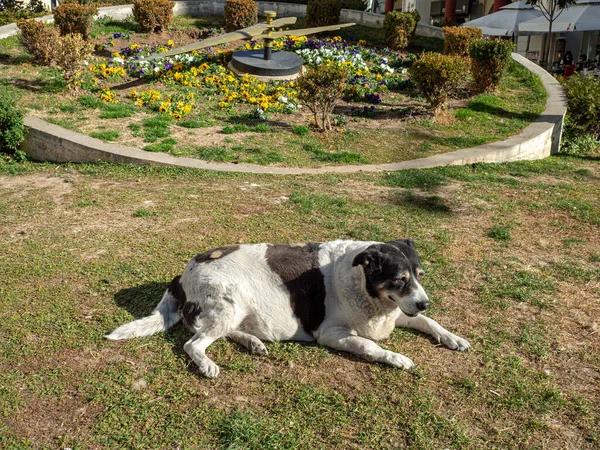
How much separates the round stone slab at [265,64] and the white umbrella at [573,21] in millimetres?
9025

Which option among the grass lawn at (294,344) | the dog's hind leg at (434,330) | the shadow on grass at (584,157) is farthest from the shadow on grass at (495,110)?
the dog's hind leg at (434,330)

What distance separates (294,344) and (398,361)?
0.85m

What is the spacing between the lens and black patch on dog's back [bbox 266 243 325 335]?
197 inches

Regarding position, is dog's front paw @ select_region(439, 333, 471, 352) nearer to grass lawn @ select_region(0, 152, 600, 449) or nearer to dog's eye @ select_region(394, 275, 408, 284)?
grass lawn @ select_region(0, 152, 600, 449)

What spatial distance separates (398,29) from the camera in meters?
18.4

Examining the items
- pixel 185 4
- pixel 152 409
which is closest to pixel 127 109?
pixel 152 409

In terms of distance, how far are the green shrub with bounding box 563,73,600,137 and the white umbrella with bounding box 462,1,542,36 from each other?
6778mm

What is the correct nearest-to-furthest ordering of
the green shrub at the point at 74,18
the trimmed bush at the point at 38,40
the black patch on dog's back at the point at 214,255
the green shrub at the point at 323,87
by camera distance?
the black patch on dog's back at the point at 214,255 → the green shrub at the point at 323,87 → the trimmed bush at the point at 38,40 → the green shrub at the point at 74,18

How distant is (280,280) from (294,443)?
142cm

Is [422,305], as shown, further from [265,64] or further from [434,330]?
[265,64]

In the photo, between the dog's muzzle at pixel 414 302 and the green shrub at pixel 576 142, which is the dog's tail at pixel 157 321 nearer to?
the dog's muzzle at pixel 414 302

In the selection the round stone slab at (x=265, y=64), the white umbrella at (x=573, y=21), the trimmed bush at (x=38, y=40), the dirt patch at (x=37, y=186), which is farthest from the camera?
the white umbrella at (x=573, y=21)

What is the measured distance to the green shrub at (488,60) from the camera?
1451cm

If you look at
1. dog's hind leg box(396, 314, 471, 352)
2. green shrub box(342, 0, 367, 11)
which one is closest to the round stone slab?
green shrub box(342, 0, 367, 11)
